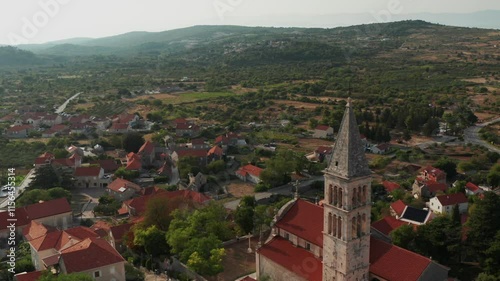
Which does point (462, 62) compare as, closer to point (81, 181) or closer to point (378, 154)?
point (378, 154)

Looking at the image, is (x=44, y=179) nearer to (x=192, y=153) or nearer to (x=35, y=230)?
(x=35, y=230)

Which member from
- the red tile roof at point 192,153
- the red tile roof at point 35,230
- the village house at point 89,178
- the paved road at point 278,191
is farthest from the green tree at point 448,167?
the red tile roof at point 35,230

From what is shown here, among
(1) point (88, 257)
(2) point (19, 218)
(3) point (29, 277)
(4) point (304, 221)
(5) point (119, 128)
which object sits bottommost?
(5) point (119, 128)

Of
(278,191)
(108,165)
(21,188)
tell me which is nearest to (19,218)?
(21,188)

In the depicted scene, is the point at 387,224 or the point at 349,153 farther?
the point at 387,224

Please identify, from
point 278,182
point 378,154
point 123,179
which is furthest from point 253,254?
point 378,154
